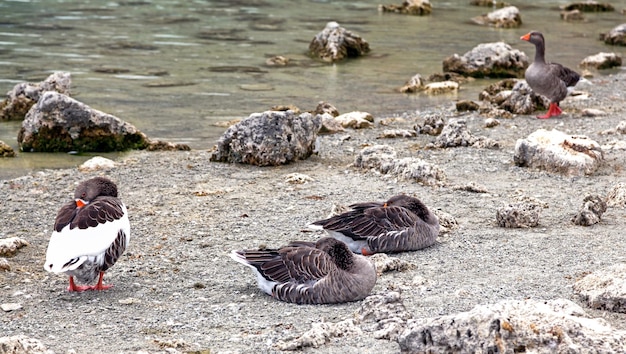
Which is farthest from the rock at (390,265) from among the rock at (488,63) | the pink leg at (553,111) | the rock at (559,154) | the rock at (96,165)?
the rock at (488,63)

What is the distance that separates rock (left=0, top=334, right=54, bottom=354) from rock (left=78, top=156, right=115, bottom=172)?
7.11m

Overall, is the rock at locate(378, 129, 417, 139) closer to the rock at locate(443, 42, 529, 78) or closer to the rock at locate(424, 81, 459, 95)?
the rock at locate(424, 81, 459, 95)

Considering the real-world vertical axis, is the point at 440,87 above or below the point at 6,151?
below

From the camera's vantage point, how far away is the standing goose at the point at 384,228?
8.78 meters

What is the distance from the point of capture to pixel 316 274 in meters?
7.56

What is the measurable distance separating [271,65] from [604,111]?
28.9 feet

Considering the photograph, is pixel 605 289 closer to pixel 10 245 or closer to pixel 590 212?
pixel 590 212

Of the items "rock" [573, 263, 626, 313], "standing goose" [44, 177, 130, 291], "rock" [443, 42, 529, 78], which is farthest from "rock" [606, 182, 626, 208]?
"rock" [443, 42, 529, 78]

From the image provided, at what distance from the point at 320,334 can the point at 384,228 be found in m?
2.54

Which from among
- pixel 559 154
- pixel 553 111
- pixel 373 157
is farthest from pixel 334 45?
pixel 559 154

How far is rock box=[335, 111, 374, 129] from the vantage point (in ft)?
52.6

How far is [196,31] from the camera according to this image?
28.0 meters

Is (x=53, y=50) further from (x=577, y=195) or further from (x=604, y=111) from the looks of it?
(x=577, y=195)

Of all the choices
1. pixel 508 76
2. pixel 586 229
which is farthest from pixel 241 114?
pixel 586 229
